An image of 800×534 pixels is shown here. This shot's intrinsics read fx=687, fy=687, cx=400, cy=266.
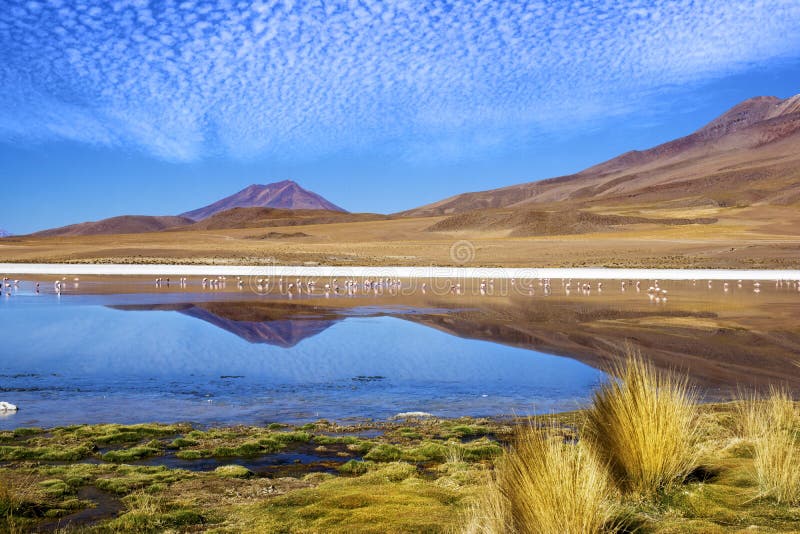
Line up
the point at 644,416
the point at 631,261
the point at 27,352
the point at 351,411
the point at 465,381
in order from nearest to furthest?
the point at 644,416 < the point at 351,411 < the point at 465,381 < the point at 27,352 < the point at 631,261

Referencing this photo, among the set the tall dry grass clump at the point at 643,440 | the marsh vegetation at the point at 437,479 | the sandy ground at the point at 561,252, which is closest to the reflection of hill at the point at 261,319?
the marsh vegetation at the point at 437,479

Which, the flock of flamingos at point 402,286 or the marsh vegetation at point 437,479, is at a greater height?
the flock of flamingos at point 402,286

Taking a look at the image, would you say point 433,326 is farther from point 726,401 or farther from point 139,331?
point 726,401

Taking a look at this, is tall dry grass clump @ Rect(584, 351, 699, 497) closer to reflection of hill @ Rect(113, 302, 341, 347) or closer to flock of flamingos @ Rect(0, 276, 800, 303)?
reflection of hill @ Rect(113, 302, 341, 347)

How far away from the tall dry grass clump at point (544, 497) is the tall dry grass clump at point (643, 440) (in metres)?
1.02

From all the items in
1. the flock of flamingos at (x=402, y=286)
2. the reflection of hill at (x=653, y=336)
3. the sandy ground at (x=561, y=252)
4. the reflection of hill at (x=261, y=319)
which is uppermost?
the sandy ground at (x=561, y=252)

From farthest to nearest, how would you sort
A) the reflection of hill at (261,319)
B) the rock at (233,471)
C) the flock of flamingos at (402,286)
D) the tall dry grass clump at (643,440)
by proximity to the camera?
the flock of flamingos at (402,286) → the reflection of hill at (261,319) → the rock at (233,471) → the tall dry grass clump at (643,440)

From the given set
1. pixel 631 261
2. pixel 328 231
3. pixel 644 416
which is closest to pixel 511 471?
pixel 644 416

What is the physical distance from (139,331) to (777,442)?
16095mm

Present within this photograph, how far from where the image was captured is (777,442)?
592cm

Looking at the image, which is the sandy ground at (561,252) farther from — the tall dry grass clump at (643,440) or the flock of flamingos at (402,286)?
the tall dry grass clump at (643,440)

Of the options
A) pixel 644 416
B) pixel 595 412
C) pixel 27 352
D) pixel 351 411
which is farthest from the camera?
pixel 27 352

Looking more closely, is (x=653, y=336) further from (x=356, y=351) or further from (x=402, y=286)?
(x=402, y=286)

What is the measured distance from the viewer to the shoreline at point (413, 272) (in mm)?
39625
